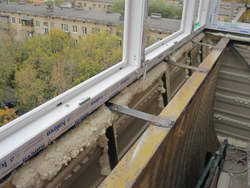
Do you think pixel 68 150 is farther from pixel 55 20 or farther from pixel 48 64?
pixel 55 20

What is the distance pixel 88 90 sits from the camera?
1579mm

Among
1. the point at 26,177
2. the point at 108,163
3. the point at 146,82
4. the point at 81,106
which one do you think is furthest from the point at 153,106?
the point at 26,177

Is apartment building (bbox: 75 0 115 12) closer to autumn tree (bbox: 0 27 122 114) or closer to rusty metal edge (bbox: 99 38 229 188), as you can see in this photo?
autumn tree (bbox: 0 27 122 114)

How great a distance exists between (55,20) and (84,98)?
0.55m

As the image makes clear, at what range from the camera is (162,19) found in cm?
262

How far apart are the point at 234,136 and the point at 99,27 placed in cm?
355

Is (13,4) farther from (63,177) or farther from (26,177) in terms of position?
(63,177)

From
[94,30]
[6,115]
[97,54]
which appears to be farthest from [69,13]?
[6,115]

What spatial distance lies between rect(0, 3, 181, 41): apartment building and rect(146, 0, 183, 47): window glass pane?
0.59 metres

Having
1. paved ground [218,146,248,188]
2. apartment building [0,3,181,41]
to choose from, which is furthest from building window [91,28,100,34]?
paved ground [218,146,248,188]

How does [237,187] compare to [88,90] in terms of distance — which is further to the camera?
[237,187]

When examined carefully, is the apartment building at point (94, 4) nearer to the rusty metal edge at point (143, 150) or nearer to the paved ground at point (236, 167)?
the rusty metal edge at point (143, 150)

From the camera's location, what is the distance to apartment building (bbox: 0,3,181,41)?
1.17 metres

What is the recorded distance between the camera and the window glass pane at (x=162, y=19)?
2348 millimetres
